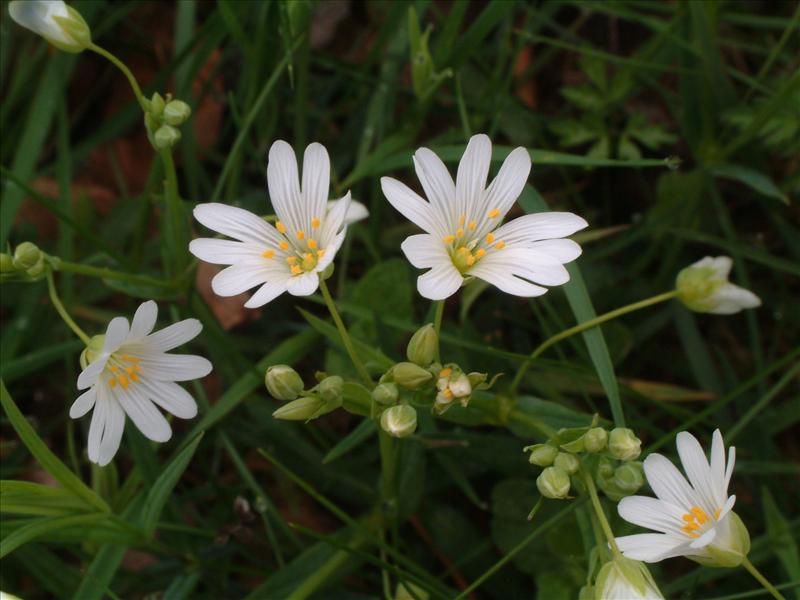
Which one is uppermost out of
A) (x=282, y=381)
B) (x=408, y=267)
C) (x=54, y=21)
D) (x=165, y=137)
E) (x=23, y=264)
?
(x=54, y=21)

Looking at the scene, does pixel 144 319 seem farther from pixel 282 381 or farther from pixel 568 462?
pixel 568 462

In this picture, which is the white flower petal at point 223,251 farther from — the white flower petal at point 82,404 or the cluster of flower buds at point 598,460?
the cluster of flower buds at point 598,460

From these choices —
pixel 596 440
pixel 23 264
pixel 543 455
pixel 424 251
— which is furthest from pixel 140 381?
pixel 596 440

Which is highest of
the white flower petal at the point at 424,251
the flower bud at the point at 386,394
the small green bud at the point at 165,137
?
the small green bud at the point at 165,137

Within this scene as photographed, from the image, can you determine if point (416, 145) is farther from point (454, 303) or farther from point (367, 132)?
point (454, 303)

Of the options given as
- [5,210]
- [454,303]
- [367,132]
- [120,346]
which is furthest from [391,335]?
[5,210]

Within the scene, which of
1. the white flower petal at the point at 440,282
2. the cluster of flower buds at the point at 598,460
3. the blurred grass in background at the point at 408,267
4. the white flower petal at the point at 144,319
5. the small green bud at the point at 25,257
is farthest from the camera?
the blurred grass in background at the point at 408,267

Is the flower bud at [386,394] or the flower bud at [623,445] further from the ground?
the flower bud at [386,394]

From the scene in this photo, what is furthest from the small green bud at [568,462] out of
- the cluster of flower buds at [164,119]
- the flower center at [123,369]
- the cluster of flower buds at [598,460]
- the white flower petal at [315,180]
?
the cluster of flower buds at [164,119]
